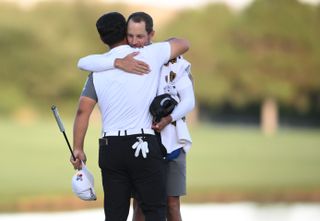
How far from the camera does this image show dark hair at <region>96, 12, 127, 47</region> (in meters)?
5.38

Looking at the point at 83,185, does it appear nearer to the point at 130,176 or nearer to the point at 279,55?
the point at 130,176

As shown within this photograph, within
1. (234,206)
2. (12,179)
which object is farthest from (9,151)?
(234,206)

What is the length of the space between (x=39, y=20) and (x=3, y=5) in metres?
3.78

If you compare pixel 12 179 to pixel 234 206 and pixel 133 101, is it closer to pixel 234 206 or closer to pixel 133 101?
pixel 234 206

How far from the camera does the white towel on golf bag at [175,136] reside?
5770 millimetres

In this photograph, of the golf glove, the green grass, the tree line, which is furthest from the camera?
the tree line

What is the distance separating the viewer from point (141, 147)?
5.31 meters

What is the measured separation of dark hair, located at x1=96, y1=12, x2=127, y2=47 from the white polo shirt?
8 centimetres

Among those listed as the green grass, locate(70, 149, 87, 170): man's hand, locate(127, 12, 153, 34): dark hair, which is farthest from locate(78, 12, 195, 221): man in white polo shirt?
the green grass

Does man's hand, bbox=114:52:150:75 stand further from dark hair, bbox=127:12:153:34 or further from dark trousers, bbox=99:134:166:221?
dark trousers, bbox=99:134:166:221

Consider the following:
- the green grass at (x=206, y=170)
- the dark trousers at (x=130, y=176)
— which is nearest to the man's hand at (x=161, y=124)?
the dark trousers at (x=130, y=176)

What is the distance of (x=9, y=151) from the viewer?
29156 mm

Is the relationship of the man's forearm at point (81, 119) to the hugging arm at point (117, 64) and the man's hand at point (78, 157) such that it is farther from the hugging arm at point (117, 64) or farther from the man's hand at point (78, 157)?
the hugging arm at point (117, 64)

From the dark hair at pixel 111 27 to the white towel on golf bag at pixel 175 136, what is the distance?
26.1 inches
